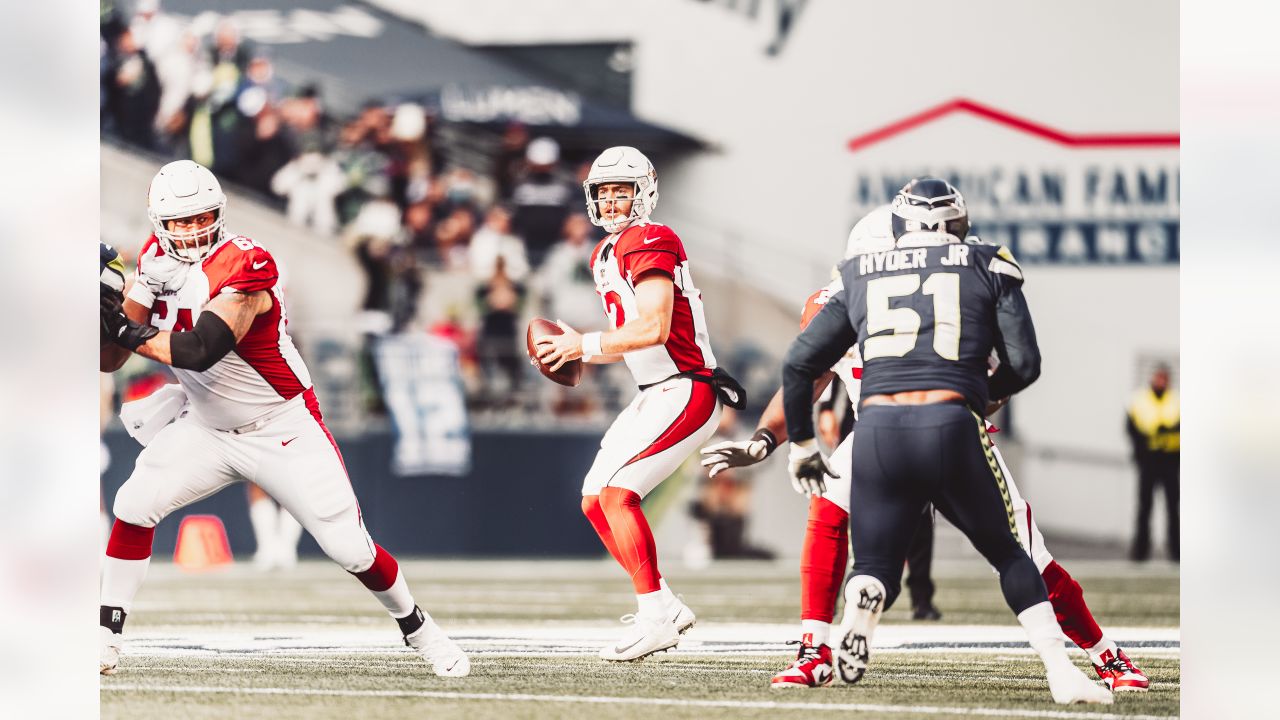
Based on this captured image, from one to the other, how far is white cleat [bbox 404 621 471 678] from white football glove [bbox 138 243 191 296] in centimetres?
129

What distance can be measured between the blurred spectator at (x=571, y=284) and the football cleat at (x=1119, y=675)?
25.1ft

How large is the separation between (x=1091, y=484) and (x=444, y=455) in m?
5.29

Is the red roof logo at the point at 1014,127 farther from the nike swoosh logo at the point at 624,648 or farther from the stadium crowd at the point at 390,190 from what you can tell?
the nike swoosh logo at the point at 624,648

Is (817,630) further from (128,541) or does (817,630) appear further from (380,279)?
(380,279)

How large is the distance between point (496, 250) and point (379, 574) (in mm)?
8173

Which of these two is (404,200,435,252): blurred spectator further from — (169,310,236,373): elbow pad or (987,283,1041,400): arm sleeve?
(987,283,1041,400): arm sleeve

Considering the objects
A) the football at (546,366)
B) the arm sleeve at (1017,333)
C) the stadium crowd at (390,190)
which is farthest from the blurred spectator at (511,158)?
the arm sleeve at (1017,333)

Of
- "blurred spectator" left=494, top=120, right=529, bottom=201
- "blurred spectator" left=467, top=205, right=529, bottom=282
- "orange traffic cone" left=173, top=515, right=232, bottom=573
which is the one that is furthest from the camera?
"blurred spectator" left=494, top=120, right=529, bottom=201

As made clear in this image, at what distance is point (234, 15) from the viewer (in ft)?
47.4

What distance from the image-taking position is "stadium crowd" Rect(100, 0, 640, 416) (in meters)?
12.8

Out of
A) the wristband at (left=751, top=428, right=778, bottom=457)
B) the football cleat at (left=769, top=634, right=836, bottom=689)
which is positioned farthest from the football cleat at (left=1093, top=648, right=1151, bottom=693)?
the wristband at (left=751, top=428, right=778, bottom=457)

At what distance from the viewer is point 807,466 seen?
192 inches

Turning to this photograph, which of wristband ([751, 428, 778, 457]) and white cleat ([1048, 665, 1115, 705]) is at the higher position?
wristband ([751, 428, 778, 457])
